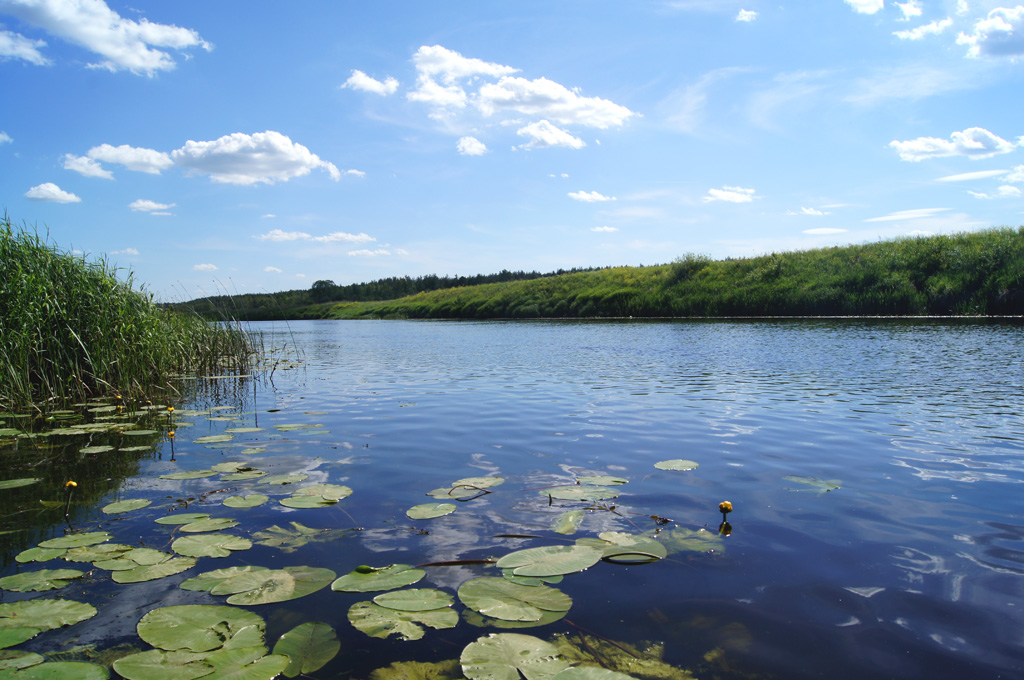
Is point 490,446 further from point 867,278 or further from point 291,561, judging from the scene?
point 867,278

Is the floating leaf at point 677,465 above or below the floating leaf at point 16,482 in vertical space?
below

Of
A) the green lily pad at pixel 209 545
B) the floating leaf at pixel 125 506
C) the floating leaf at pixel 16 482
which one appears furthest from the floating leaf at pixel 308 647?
the floating leaf at pixel 16 482

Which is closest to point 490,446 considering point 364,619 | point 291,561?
point 291,561

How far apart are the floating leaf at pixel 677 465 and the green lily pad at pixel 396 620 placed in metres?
3.12

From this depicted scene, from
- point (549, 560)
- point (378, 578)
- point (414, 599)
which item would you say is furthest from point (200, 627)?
point (549, 560)

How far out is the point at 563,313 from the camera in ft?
180

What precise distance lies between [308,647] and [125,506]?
119 inches

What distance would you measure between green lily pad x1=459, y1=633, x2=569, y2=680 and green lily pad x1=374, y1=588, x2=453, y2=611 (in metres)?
0.46

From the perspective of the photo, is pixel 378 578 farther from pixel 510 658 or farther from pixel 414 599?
pixel 510 658

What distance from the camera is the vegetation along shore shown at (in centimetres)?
3161

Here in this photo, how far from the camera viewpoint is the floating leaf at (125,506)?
15.3ft

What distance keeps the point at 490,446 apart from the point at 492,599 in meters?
3.83

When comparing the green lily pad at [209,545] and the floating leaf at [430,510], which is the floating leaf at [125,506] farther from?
the floating leaf at [430,510]

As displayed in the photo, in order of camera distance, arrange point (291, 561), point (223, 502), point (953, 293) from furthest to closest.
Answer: point (953, 293) < point (223, 502) < point (291, 561)
